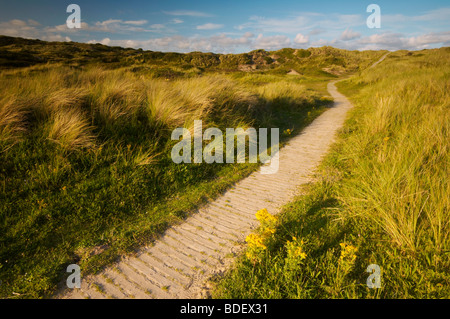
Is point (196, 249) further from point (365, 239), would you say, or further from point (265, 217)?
point (365, 239)

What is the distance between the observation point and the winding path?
2.37m

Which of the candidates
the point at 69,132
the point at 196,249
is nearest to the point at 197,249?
the point at 196,249

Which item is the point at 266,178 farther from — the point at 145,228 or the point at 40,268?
the point at 40,268

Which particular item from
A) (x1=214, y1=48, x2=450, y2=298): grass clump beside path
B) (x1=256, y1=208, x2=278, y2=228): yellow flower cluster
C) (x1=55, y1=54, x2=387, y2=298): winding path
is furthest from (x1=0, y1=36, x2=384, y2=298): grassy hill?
(x1=214, y1=48, x2=450, y2=298): grass clump beside path

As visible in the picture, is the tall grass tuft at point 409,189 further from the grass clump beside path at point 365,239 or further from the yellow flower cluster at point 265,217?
the yellow flower cluster at point 265,217

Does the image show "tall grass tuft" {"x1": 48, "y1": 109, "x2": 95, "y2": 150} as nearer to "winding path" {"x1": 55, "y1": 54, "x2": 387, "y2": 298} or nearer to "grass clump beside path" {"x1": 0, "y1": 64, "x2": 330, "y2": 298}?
"grass clump beside path" {"x1": 0, "y1": 64, "x2": 330, "y2": 298}

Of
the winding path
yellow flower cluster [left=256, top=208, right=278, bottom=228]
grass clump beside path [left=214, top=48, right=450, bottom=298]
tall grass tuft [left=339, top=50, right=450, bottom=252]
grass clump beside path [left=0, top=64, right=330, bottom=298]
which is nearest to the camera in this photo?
grass clump beside path [left=214, top=48, right=450, bottom=298]

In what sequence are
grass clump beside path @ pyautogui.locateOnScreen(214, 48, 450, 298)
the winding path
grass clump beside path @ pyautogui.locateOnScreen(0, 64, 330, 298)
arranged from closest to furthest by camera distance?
1. grass clump beside path @ pyautogui.locateOnScreen(214, 48, 450, 298)
2. the winding path
3. grass clump beside path @ pyautogui.locateOnScreen(0, 64, 330, 298)

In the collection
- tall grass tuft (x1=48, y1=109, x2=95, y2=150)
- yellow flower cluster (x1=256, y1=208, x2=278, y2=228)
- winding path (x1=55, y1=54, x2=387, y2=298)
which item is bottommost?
winding path (x1=55, y1=54, x2=387, y2=298)

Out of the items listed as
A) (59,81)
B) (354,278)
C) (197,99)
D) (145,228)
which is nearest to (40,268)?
(145,228)

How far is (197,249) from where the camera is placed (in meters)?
2.91

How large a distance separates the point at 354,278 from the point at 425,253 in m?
0.77

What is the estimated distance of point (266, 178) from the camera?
4.82 m
